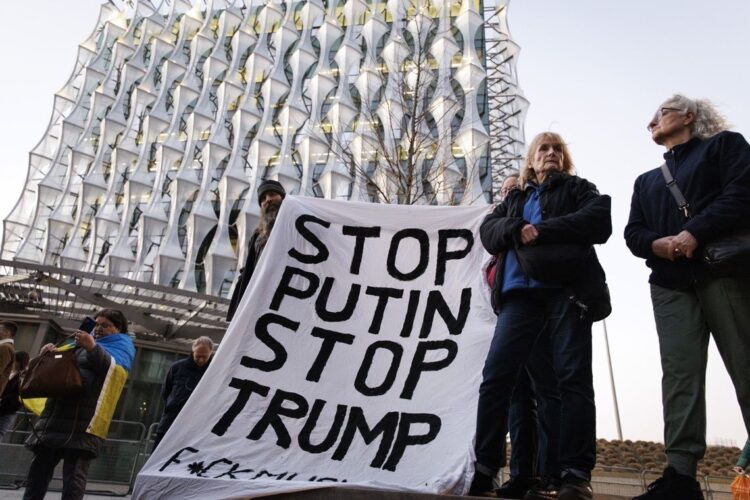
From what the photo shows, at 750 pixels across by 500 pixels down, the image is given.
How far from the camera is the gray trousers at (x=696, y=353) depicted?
257 centimetres

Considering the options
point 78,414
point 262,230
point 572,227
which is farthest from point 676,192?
point 78,414

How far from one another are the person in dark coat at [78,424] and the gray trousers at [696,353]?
3988 millimetres

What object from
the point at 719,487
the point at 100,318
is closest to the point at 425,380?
the point at 100,318

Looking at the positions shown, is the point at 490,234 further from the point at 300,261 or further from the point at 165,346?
the point at 165,346

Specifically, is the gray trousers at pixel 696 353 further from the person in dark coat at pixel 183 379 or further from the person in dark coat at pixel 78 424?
the person in dark coat at pixel 183 379

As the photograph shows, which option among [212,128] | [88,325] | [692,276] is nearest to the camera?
[692,276]

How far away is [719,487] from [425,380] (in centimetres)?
1112

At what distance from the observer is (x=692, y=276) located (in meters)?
2.78

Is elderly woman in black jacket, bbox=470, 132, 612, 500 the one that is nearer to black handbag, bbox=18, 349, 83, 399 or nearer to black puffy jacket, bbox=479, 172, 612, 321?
black puffy jacket, bbox=479, 172, 612, 321

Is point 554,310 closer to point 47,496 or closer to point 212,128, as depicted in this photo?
point 47,496

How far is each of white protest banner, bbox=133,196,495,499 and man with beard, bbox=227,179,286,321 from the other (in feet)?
1.30

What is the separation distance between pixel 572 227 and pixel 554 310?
43 cm

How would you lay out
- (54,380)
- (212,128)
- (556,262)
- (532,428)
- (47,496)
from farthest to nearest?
(212,128) < (47,496) < (54,380) < (532,428) < (556,262)

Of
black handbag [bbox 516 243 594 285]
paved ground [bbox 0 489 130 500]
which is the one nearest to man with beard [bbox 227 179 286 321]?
black handbag [bbox 516 243 594 285]
